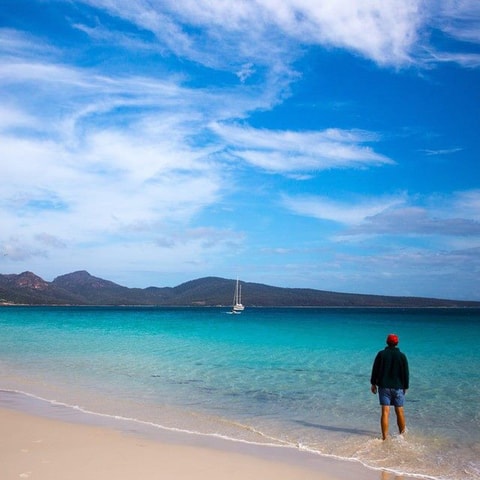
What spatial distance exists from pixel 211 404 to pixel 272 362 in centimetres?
1072

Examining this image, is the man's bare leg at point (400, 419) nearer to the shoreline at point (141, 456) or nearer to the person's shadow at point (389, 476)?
the shoreline at point (141, 456)

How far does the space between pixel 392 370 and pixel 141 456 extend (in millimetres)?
5281

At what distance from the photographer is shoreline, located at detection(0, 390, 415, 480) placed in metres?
7.85

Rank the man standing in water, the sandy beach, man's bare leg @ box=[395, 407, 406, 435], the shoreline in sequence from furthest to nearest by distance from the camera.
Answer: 1. man's bare leg @ box=[395, 407, 406, 435]
2. the man standing in water
3. the shoreline
4. the sandy beach

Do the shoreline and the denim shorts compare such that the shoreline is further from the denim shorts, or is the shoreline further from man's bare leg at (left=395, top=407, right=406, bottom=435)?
man's bare leg at (left=395, top=407, right=406, bottom=435)

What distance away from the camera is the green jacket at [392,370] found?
1063 centimetres

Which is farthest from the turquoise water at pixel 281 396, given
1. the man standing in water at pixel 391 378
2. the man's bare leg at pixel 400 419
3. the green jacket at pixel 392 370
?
the green jacket at pixel 392 370

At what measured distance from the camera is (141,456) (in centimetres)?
871

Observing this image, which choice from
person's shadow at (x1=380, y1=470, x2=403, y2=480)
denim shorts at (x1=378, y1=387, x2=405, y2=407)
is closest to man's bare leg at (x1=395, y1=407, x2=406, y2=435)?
denim shorts at (x1=378, y1=387, x2=405, y2=407)

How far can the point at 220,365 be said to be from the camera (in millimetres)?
23188

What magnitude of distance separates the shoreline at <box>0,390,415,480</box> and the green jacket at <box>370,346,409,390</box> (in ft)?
6.88

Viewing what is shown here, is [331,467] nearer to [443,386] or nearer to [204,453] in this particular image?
[204,453]

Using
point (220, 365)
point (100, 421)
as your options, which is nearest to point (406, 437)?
point (100, 421)

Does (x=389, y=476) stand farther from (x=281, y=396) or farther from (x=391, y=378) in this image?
(x=281, y=396)
